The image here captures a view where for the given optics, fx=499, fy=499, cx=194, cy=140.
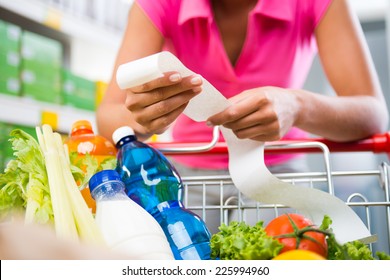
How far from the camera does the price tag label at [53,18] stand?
1.72m

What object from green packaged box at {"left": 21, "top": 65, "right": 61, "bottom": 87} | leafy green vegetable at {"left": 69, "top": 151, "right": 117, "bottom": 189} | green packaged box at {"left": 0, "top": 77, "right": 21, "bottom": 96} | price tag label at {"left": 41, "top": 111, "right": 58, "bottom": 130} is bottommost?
leafy green vegetable at {"left": 69, "top": 151, "right": 117, "bottom": 189}

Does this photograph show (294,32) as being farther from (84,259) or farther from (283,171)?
(84,259)

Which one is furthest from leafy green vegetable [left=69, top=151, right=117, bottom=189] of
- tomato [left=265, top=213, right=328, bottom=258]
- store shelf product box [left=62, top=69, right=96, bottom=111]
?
store shelf product box [left=62, top=69, right=96, bottom=111]

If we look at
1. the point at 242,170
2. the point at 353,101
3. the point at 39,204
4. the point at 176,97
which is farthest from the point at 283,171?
the point at 39,204

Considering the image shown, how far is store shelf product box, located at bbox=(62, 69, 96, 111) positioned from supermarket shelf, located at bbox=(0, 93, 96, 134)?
37 mm

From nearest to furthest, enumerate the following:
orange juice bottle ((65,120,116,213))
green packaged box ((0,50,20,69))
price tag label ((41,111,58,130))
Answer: orange juice bottle ((65,120,116,213)), green packaged box ((0,50,20,69)), price tag label ((41,111,58,130))

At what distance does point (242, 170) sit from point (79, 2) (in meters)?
1.42

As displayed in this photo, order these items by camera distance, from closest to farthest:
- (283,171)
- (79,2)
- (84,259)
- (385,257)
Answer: (84,259) → (385,257) → (283,171) → (79,2)

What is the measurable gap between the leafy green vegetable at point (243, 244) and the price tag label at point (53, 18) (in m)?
1.32

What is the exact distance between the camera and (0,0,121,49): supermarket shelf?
5.43 ft

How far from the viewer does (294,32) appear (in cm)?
109

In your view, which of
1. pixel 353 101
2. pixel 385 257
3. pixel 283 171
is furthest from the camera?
pixel 283 171

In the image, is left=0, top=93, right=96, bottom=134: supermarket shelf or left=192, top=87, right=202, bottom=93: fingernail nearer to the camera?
left=192, top=87, right=202, bottom=93: fingernail

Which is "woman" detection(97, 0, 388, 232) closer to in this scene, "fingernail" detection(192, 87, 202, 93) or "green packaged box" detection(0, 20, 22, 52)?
"fingernail" detection(192, 87, 202, 93)
